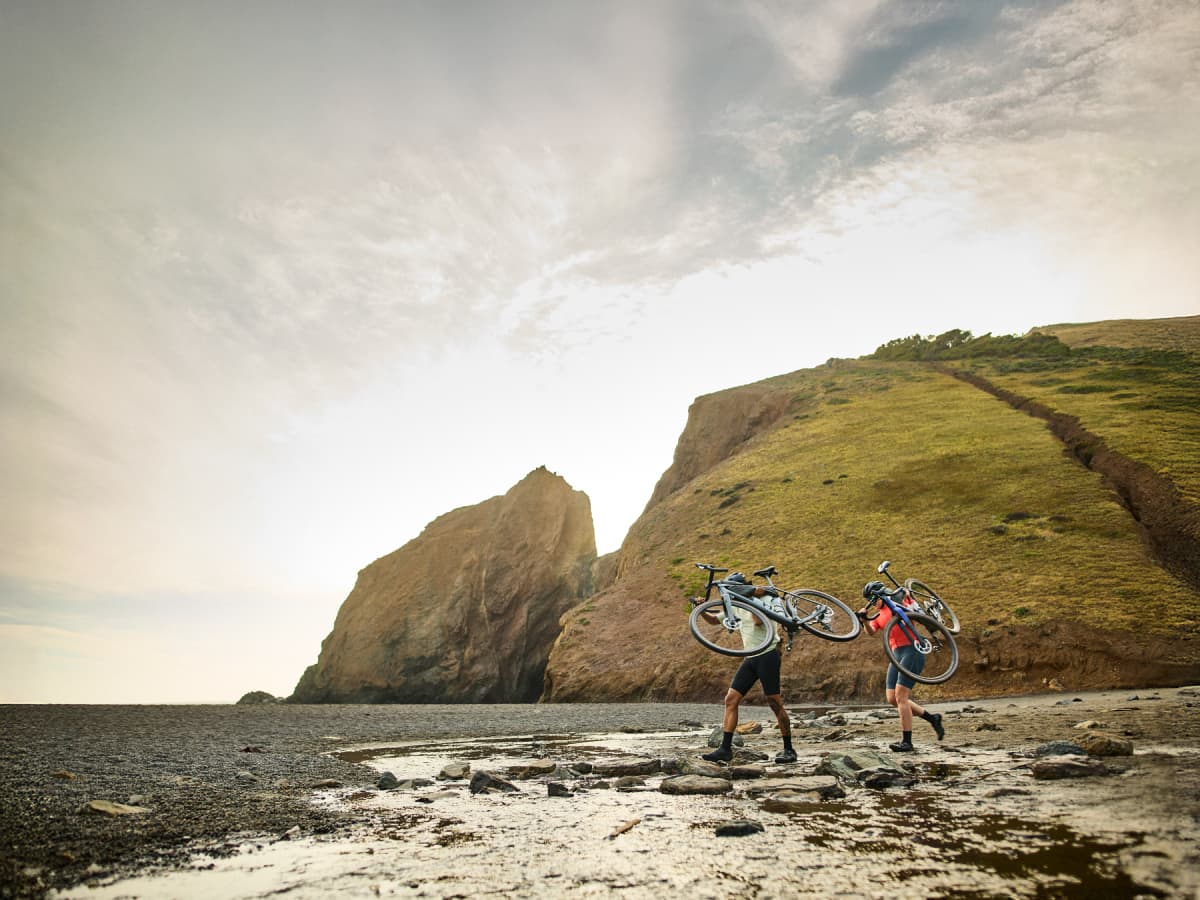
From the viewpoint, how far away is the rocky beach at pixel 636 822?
4.63 metres

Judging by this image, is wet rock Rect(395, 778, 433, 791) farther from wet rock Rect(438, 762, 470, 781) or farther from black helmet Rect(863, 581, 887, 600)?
black helmet Rect(863, 581, 887, 600)

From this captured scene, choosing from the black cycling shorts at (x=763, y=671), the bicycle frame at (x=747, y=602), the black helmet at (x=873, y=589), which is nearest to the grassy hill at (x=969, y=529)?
the black helmet at (x=873, y=589)

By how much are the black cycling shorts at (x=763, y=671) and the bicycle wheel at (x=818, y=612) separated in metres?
2.70

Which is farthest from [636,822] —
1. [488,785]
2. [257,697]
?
[257,697]

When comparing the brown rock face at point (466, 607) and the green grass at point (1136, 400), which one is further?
the brown rock face at point (466, 607)

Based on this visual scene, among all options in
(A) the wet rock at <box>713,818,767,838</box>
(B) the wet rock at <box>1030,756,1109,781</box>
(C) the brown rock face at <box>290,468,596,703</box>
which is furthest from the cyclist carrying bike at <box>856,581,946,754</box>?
(C) the brown rock face at <box>290,468,596,703</box>

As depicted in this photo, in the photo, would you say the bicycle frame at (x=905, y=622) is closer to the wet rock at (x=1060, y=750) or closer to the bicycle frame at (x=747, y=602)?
the bicycle frame at (x=747, y=602)

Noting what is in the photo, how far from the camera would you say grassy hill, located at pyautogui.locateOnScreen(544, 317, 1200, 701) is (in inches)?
1022

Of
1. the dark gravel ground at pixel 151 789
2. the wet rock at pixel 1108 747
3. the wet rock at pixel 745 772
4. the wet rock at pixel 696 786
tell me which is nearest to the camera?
the dark gravel ground at pixel 151 789

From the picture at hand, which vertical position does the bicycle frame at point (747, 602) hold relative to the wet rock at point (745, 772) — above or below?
above

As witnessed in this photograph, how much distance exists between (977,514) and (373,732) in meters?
33.7

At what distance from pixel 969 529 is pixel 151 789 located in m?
37.9

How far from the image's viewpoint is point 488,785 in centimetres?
899

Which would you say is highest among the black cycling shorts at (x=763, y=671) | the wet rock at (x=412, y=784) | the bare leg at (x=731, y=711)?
the black cycling shorts at (x=763, y=671)
